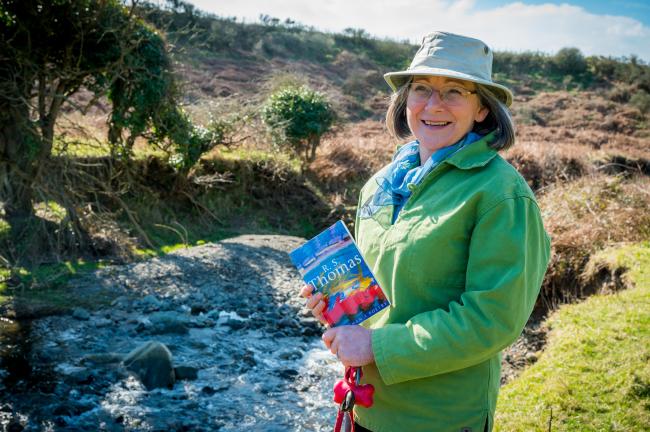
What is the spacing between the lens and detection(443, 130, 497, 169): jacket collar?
1.89 metres

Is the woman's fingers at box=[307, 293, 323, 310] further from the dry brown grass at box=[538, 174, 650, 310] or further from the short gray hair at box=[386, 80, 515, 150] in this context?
the dry brown grass at box=[538, 174, 650, 310]

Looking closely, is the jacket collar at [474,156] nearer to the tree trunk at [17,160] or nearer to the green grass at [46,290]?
the green grass at [46,290]

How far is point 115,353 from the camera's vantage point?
6785 millimetres

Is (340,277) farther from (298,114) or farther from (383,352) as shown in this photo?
(298,114)

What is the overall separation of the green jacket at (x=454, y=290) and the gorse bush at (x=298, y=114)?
1456cm

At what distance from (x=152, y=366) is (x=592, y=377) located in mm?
4135

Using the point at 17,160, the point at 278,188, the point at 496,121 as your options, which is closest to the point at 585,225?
the point at 496,121

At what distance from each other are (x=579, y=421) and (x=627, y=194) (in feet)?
23.2

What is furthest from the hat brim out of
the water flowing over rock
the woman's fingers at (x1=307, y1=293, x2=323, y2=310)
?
the water flowing over rock

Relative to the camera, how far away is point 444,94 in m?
2.06

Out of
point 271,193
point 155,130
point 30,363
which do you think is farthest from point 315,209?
point 30,363

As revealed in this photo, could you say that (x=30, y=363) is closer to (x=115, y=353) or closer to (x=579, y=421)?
(x=115, y=353)

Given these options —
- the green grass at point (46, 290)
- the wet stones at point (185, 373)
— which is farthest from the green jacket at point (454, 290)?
the green grass at point (46, 290)

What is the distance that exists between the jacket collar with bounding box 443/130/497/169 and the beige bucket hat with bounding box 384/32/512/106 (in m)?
0.20
